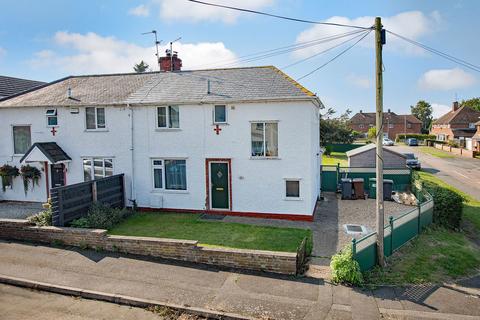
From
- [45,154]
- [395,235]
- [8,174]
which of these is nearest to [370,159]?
[395,235]

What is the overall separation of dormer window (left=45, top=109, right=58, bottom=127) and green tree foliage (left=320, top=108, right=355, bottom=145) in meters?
34.6

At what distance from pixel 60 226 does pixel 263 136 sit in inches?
331

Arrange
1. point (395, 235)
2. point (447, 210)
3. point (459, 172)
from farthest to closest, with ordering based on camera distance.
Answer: point (459, 172), point (447, 210), point (395, 235)

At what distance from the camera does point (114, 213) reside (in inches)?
573

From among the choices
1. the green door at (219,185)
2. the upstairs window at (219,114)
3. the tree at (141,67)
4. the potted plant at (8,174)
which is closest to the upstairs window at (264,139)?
the upstairs window at (219,114)

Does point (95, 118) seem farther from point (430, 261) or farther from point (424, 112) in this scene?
point (424, 112)

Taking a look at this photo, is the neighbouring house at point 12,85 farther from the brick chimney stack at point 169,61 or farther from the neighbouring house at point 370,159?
the neighbouring house at point 370,159

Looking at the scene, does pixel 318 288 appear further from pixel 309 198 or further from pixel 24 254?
pixel 24 254

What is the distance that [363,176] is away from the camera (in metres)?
21.4

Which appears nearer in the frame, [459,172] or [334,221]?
[334,221]

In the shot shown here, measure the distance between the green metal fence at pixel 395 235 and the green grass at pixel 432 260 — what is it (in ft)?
0.74

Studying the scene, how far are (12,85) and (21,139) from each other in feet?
24.8

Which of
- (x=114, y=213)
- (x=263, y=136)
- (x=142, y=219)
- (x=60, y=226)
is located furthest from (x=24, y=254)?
(x=263, y=136)

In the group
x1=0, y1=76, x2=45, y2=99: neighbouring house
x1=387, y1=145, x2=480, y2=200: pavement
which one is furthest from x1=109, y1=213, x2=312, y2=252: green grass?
x1=387, y1=145, x2=480, y2=200: pavement
